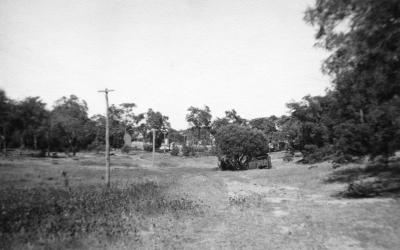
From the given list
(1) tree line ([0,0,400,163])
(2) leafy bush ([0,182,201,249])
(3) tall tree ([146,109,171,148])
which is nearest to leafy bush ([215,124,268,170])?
(1) tree line ([0,0,400,163])

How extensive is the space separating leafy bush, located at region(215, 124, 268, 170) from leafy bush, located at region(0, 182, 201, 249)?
2629 cm

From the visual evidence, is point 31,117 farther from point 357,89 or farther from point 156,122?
point 357,89

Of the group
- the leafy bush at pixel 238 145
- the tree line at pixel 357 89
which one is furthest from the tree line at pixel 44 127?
the tree line at pixel 357 89

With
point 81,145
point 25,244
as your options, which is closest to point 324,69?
point 25,244

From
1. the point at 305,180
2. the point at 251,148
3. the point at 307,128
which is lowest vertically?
the point at 305,180

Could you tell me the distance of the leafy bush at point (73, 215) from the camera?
8.02m

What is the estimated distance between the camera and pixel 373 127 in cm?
1528

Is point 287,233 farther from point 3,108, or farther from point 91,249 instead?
point 3,108

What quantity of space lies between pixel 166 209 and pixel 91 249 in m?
5.09

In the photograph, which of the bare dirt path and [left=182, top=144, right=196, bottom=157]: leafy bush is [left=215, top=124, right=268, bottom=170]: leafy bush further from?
[left=182, top=144, right=196, bottom=157]: leafy bush

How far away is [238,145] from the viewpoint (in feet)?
131

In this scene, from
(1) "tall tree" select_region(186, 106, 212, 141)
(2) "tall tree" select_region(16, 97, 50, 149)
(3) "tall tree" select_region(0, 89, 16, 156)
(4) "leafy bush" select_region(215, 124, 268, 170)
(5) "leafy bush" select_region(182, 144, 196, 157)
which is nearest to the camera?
(4) "leafy bush" select_region(215, 124, 268, 170)

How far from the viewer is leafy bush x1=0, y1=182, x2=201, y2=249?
8.02 m

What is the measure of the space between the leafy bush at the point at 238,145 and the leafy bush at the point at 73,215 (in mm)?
26295
